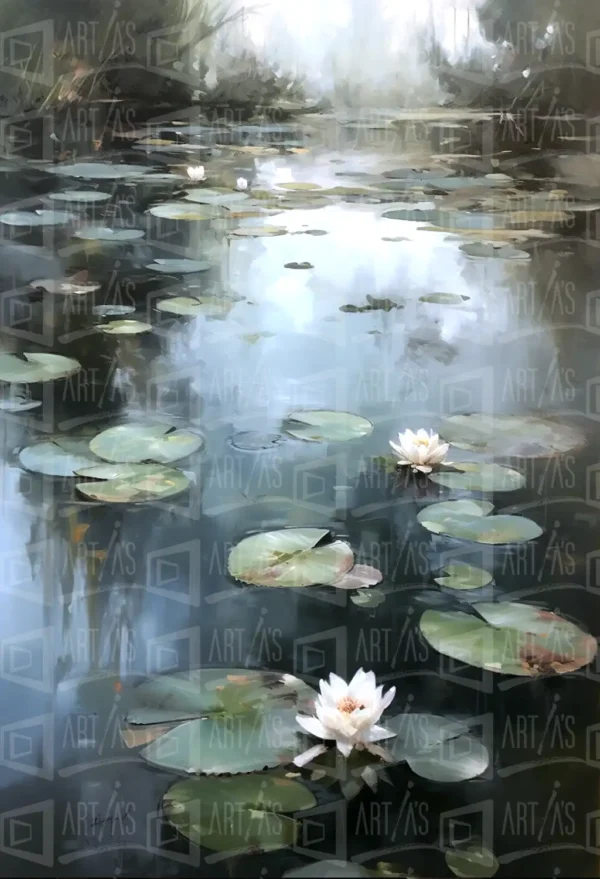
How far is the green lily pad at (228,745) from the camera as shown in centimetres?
61

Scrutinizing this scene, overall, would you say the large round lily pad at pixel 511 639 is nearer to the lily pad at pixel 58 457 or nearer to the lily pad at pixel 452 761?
the lily pad at pixel 452 761

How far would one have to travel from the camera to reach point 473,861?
558mm

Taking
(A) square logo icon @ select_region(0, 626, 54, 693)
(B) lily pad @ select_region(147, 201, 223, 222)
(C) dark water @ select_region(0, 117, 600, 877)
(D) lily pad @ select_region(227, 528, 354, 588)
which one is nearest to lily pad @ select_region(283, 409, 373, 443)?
(C) dark water @ select_region(0, 117, 600, 877)

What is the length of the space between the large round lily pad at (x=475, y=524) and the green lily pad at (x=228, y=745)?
1.24ft

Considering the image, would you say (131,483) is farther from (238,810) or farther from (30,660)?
(238,810)

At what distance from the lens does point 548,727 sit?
26.7 inches

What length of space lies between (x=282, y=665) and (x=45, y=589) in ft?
0.93

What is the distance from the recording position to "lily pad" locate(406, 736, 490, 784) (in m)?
0.62

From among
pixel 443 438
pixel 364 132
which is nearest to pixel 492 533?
pixel 443 438

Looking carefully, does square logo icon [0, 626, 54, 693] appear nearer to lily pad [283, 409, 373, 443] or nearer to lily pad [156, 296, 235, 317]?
lily pad [283, 409, 373, 443]

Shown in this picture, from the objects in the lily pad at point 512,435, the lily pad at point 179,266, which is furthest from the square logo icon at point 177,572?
the lily pad at point 179,266

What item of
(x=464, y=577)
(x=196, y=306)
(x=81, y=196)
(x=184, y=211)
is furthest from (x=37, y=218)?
(x=464, y=577)

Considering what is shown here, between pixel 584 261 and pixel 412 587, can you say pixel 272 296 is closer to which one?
pixel 584 261

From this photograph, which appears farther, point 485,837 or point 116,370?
point 116,370
